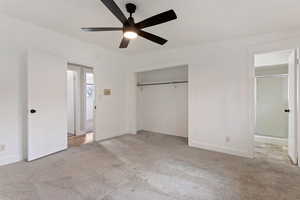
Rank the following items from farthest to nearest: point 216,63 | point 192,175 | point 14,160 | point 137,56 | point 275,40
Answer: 1. point 137,56
2. point 216,63
3. point 275,40
4. point 14,160
5. point 192,175

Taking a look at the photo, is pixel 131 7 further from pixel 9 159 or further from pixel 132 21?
pixel 9 159

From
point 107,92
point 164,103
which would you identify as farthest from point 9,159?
point 164,103

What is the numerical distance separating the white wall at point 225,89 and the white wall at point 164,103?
832 millimetres

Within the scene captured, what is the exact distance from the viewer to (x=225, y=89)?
3350 millimetres

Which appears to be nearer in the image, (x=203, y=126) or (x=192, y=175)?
(x=192, y=175)

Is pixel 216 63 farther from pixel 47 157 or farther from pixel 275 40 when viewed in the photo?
pixel 47 157

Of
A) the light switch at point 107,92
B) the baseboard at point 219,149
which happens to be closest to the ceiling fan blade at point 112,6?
the light switch at point 107,92

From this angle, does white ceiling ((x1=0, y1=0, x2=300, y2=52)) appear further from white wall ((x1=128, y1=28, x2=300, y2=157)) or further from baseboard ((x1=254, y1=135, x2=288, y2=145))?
baseboard ((x1=254, y1=135, x2=288, y2=145))

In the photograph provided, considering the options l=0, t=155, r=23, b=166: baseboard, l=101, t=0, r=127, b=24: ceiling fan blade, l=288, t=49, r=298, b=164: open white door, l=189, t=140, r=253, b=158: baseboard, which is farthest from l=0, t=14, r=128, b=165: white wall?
l=288, t=49, r=298, b=164: open white door

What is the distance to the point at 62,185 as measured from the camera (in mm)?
2035

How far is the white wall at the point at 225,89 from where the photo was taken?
3.07 meters

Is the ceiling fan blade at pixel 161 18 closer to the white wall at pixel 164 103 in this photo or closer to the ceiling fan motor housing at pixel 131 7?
the ceiling fan motor housing at pixel 131 7

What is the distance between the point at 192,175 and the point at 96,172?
1.47 meters

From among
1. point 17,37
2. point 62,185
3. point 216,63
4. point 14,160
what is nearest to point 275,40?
point 216,63
